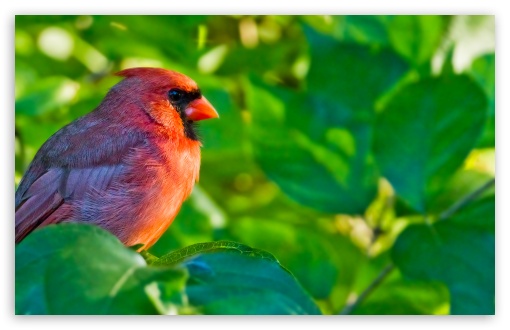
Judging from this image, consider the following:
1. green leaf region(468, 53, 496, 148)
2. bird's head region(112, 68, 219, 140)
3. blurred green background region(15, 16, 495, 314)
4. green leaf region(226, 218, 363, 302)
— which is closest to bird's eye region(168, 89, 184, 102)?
bird's head region(112, 68, 219, 140)

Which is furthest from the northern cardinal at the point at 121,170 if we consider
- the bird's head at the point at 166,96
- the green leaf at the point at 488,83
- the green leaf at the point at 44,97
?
the green leaf at the point at 488,83

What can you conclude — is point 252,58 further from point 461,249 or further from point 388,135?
point 461,249

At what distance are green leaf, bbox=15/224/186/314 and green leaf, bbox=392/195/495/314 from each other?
3.06 ft

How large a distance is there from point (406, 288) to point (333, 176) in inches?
14.7

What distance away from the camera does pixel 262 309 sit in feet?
4.81

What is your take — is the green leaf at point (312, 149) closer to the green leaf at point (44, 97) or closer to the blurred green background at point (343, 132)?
the blurred green background at point (343, 132)

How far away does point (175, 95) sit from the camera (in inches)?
86.3

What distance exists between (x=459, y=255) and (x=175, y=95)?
2.75 ft

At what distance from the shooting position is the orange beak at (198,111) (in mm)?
2201

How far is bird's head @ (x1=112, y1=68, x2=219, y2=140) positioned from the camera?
2162 millimetres

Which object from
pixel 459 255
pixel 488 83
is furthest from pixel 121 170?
pixel 488 83

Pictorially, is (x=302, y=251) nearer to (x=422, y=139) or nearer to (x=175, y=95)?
(x=422, y=139)

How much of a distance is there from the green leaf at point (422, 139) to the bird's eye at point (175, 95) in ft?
1.77

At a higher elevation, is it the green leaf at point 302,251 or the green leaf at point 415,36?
the green leaf at point 415,36
